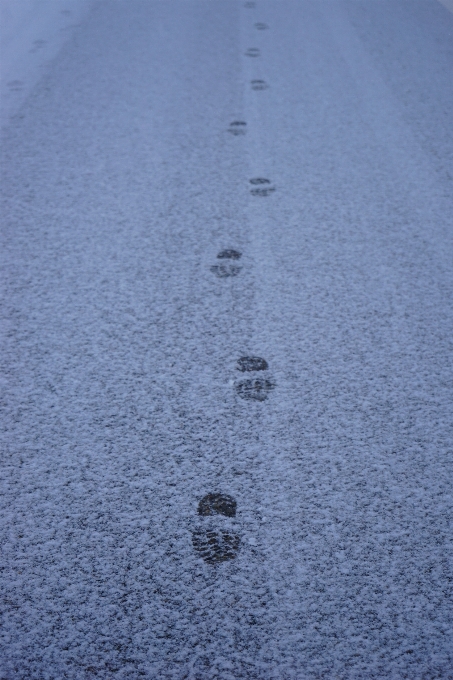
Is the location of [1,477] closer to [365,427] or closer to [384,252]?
[365,427]

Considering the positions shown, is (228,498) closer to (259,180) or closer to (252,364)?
(252,364)

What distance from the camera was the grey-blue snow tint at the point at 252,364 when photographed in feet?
5.06

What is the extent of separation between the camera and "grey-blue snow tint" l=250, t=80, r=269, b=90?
3.01 m

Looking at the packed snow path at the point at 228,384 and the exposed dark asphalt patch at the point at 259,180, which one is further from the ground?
the exposed dark asphalt patch at the point at 259,180

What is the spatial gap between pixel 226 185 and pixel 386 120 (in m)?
0.94

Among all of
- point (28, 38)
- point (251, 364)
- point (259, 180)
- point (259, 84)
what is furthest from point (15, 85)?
point (251, 364)

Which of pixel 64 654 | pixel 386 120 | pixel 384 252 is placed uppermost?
pixel 386 120

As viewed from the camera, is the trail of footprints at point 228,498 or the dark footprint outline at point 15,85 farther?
the dark footprint outline at point 15,85

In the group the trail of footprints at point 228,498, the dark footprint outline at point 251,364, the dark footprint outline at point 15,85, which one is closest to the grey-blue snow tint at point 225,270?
the trail of footprints at point 228,498

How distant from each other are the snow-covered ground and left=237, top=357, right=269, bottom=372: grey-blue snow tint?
1.82 metres

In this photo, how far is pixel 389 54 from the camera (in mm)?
3418

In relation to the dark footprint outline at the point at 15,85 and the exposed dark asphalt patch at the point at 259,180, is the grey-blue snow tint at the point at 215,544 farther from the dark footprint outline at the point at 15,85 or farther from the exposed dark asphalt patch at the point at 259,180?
the dark footprint outline at the point at 15,85

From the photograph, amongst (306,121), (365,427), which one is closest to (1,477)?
(365,427)

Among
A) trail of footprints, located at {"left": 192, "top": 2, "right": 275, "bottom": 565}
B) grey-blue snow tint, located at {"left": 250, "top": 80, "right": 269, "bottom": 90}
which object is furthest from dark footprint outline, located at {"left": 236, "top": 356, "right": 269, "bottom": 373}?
grey-blue snow tint, located at {"left": 250, "top": 80, "right": 269, "bottom": 90}
